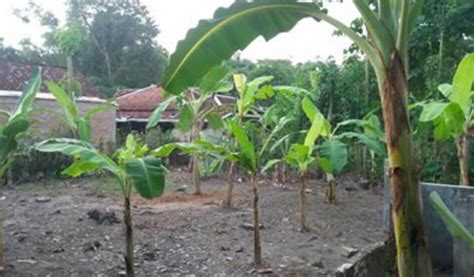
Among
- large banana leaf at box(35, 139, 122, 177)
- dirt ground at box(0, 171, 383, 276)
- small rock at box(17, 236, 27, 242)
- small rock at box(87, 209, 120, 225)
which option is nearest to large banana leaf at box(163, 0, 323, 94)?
large banana leaf at box(35, 139, 122, 177)

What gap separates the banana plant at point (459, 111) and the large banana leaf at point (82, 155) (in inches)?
102

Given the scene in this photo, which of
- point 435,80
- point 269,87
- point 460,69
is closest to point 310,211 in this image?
point 269,87

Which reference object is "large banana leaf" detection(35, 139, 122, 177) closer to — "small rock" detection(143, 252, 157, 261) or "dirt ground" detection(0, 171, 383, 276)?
"dirt ground" detection(0, 171, 383, 276)

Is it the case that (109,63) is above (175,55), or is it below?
above

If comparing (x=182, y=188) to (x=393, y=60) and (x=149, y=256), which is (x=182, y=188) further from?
(x=393, y=60)

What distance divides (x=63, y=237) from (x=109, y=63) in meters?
25.1

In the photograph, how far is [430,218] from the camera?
436cm

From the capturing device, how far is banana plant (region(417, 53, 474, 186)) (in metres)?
3.61

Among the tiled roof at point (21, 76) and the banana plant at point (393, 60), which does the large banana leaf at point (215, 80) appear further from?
the tiled roof at point (21, 76)

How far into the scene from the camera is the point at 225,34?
2.09 m

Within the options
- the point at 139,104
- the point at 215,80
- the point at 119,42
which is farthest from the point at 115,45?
the point at 215,80

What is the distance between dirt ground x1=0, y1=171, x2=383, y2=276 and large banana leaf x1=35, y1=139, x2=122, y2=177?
3.31 ft

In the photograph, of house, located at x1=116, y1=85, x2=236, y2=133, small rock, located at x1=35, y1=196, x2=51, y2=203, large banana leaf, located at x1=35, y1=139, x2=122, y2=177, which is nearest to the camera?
large banana leaf, located at x1=35, y1=139, x2=122, y2=177

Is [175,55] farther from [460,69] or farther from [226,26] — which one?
[460,69]
